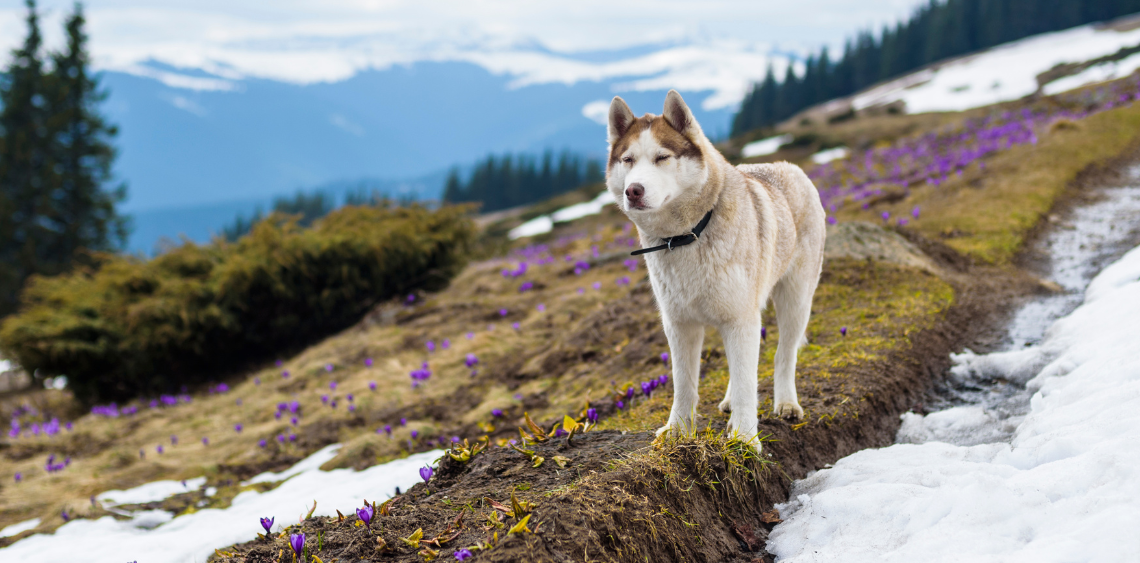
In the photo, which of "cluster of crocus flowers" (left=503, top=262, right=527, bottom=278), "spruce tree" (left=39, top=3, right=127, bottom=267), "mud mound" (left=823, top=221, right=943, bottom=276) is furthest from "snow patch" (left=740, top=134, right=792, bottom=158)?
"spruce tree" (left=39, top=3, right=127, bottom=267)

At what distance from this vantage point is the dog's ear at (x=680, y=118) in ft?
14.0

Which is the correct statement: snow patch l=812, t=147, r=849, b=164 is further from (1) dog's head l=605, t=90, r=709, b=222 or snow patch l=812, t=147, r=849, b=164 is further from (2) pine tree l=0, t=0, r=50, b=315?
(2) pine tree l=0, t=0, r=50, b=315

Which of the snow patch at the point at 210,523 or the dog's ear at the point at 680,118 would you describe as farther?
the snow patch at the point at 210,523

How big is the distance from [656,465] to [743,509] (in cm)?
74

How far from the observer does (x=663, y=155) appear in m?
4.22

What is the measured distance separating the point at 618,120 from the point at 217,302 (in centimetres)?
1215

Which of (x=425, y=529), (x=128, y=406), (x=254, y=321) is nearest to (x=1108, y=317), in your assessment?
(x=425, y=529)

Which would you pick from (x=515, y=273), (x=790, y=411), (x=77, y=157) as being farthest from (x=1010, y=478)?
(x=77, y=157)

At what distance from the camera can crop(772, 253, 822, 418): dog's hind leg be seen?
206 inches

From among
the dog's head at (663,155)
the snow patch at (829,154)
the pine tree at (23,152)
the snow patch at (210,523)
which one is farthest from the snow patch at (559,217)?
the dog's head at (663,155)

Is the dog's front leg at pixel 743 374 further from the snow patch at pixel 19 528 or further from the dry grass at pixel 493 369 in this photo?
the snow patch at pixel 19 528

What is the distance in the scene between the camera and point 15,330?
41.9 feet

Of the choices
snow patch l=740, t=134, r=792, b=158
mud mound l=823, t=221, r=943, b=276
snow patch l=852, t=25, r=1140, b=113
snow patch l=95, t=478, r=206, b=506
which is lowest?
snow patch l=95, t=478, r=206, b=506

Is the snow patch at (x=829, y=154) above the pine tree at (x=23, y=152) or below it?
below
